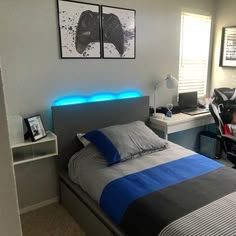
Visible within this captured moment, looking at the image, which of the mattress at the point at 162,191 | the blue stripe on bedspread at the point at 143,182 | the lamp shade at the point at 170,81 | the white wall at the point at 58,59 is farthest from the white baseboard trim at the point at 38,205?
the lamp shade at the point at 170,81

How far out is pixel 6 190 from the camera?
0.61 meters

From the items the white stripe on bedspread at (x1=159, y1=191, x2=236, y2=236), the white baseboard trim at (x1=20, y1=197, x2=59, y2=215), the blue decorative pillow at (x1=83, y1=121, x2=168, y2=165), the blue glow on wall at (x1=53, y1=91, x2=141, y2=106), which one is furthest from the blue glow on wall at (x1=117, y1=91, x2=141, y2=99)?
the white stripe on bedspread at (x1=159, y1=191, x2=236, y2=236)

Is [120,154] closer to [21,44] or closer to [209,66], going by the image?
[21,44]

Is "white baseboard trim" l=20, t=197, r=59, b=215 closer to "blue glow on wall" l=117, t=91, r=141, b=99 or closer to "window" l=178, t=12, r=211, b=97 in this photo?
"blue glow on wall" l=117, t=91, r=141, b=99

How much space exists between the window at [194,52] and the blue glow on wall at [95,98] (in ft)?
3.08

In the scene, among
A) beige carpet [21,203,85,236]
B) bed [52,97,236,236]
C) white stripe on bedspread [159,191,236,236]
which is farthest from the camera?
beige carpet [21,203,85,236]

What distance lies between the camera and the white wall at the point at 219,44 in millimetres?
3428

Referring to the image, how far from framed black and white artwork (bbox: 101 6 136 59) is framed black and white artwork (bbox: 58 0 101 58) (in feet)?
0.29

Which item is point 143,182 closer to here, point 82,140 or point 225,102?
point 82,140

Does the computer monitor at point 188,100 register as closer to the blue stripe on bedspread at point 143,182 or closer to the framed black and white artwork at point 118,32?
the framed black and white artwork at point 118,32

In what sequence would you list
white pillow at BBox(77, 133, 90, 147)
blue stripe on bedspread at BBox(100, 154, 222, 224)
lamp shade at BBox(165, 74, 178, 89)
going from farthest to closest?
lamp shade at BBox(165, 74, 178, 89), white pillow at BBox(77, 133, 90, 147), blue stripe on bedspread at BBox(100, 154, 222, 224)

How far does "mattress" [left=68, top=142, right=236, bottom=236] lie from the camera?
1438mm

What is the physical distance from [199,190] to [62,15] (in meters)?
2.01

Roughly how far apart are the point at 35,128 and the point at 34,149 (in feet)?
0.68
